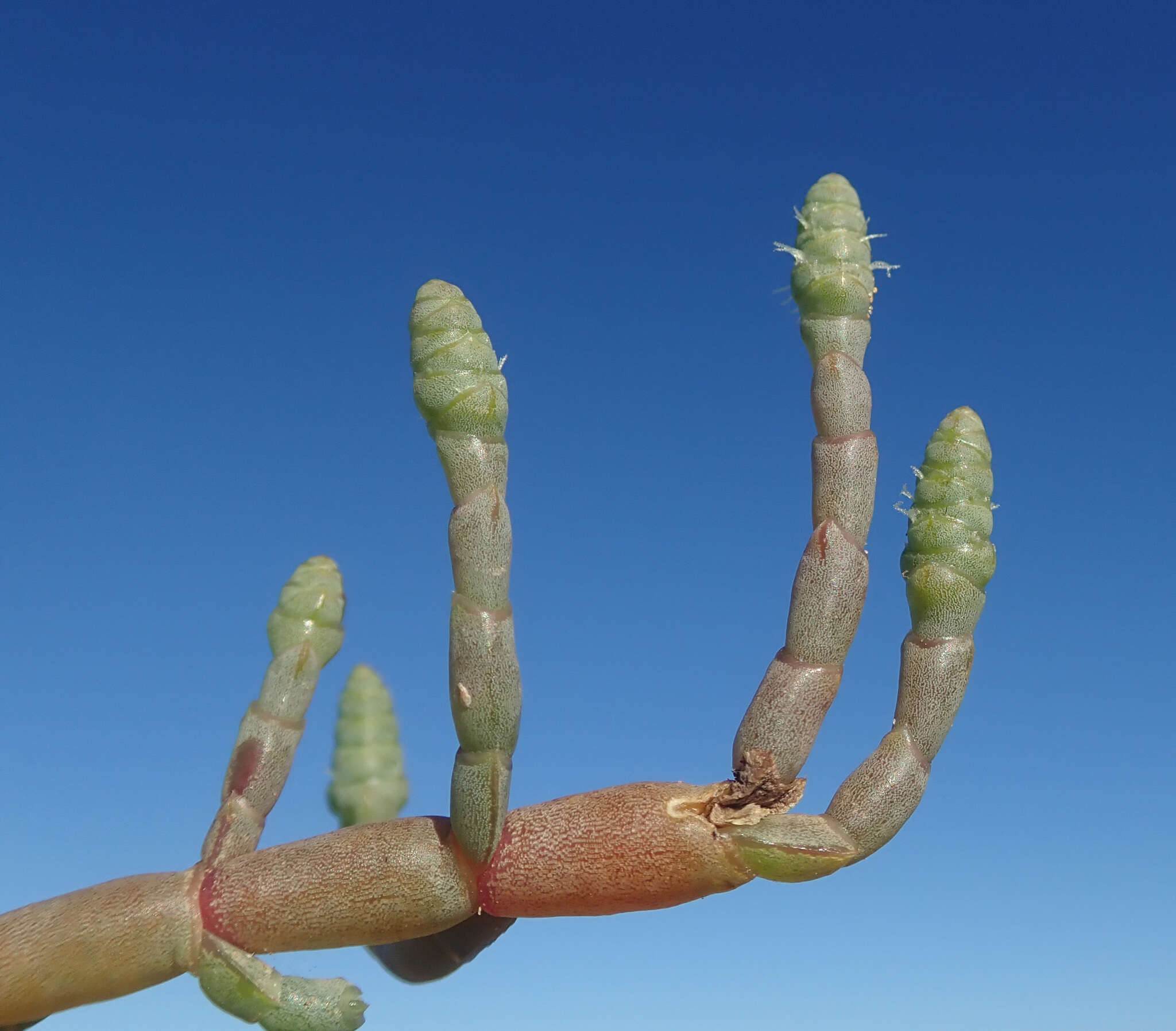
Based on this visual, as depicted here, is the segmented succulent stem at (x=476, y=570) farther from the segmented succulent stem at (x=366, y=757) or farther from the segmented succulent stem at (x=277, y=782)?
the segmented succulent stem at (x=366, y=757)

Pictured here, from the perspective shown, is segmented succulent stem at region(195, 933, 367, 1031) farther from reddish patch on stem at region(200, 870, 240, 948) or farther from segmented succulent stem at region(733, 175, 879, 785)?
segmented succulent stem at region(733, 175, 879, 785)

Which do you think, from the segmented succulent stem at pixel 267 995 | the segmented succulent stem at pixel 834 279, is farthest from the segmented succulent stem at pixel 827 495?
the segmented succulent stem at pixel 267 995

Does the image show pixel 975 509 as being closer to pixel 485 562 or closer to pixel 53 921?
pixel 485 562

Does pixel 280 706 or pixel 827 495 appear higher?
pixel 827 495

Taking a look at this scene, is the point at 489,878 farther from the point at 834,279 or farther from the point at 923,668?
the point at 834,279

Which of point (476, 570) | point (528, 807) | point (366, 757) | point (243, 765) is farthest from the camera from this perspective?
point (366, 757)

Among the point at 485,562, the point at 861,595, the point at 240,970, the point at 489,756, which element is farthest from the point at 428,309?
the point at 240,970

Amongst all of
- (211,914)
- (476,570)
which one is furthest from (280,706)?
(476,570)
